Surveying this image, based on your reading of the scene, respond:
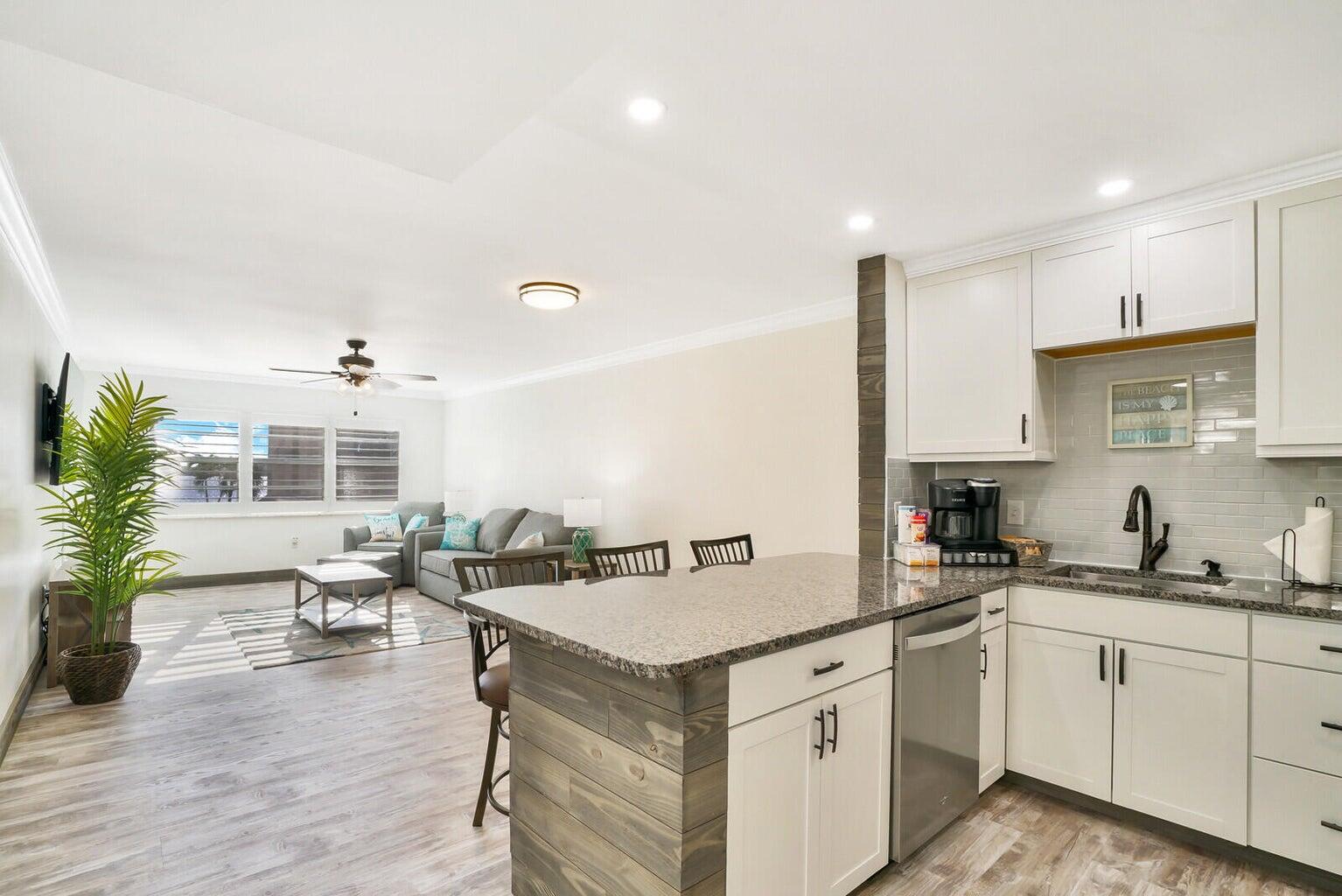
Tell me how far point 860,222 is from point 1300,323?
165cm

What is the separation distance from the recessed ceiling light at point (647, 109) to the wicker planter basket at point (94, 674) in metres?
4.29

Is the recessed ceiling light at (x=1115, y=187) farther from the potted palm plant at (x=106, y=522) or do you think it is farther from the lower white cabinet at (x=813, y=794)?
the potted palm plant at (x=106, y=522)

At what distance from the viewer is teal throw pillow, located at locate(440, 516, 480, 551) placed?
7.08 meters

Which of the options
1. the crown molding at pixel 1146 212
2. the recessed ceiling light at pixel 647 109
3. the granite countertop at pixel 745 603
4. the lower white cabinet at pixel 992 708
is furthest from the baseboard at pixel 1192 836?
the recessed ceiling light at pixel 647 109

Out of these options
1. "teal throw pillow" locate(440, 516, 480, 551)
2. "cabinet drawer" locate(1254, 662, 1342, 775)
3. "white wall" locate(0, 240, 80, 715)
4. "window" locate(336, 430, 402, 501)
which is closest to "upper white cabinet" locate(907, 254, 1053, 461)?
"cabinet drawer" locate(1254, 662, 1342, 775)

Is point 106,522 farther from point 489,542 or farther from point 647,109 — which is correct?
point 647,109

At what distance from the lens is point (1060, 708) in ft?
8.63

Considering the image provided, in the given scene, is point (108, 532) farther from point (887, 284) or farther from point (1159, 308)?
point (1159, 308)

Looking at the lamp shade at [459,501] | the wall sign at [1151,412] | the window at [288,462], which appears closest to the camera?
the wall sign at [1151,412]

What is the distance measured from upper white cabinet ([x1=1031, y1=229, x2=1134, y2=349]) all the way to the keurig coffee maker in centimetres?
72

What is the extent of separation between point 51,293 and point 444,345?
258cm

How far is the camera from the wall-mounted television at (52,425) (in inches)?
156

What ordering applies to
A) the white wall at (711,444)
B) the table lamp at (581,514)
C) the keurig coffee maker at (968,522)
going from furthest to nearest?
1. the table lamp at (581,514)
2. the white wall at (711,444)
3. the keurig coffee maker at (968,522)

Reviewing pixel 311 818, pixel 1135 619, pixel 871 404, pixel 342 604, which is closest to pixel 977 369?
pixel 871 404
